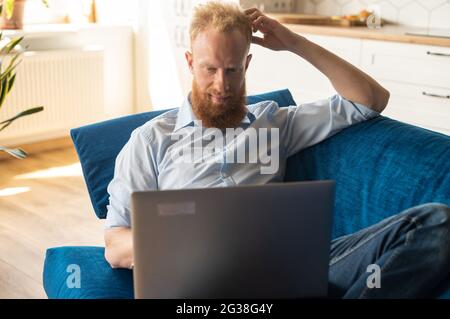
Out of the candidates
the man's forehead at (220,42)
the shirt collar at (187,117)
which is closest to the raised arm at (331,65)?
the man's forehead at (220,42)

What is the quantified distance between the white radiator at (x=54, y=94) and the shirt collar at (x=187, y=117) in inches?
105

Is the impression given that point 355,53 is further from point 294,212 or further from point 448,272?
point 294,212

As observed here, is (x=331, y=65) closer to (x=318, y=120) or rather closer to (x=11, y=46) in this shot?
(x=318, y=120)

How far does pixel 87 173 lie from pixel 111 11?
3416 millimetres

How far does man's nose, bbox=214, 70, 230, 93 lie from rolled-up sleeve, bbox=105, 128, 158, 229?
0.25 metres

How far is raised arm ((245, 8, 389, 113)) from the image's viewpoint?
197cm

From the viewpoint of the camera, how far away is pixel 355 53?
3730 millimetres

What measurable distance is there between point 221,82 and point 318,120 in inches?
13.1

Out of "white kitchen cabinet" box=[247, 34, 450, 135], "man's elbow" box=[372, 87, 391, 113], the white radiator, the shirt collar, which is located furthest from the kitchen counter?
the shirt collar

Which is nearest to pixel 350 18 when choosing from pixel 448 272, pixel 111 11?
pixel 111 11

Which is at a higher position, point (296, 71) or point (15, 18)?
point (15, 18)

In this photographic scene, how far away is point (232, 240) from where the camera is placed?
1262 mm

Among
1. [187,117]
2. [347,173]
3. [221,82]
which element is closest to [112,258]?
[187,117]

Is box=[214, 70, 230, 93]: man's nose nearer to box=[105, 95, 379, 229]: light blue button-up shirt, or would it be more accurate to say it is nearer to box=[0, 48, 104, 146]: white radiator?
box=[105, 95, 379, 229]: light blue button-up shirt
